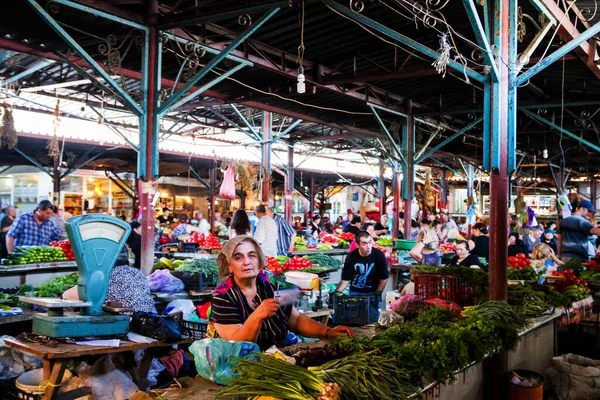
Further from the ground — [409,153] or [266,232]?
[409,153]

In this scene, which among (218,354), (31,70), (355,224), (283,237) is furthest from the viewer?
(355,224)

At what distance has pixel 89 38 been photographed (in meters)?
7.62

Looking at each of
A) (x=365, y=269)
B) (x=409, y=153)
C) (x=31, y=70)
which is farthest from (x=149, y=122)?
(x=409, y=153)

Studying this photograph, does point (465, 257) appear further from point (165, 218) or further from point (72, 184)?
point (72, 184)

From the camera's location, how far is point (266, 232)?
8211 mm

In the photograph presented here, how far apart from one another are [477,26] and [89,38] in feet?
17.8

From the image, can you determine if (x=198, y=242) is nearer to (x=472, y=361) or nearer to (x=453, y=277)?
(x=453, y=277)

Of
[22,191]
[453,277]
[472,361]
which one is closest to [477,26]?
[453,277]

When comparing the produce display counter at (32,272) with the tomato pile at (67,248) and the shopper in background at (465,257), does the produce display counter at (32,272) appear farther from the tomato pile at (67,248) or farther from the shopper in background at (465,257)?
the shopper in background at (465,257)

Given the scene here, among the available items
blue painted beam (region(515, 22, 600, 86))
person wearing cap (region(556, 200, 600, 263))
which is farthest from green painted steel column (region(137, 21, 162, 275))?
person wearing cap (region(556, 200, 600, 263))

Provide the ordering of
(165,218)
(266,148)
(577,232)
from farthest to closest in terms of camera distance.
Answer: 1. (165,218)
2. (266,148)
3. (577,232)

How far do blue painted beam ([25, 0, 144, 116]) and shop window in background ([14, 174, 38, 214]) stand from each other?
11.6 m

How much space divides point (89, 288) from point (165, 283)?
9.54ft

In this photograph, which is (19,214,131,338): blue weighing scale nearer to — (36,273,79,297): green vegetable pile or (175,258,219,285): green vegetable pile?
(36,273,79,297): green vegetable pile
